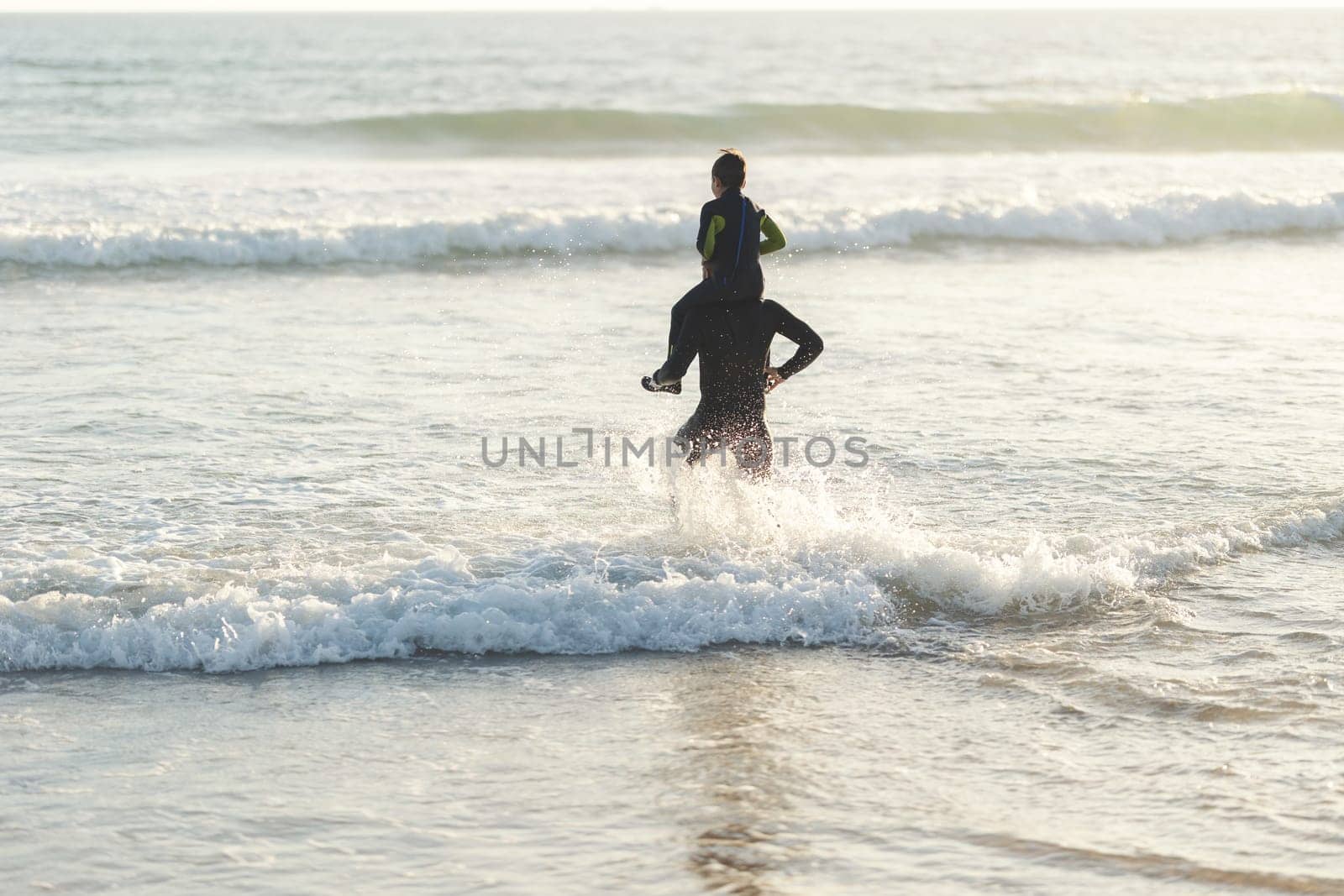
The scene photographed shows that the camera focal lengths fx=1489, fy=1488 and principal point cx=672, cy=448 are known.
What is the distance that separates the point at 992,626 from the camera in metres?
6.24

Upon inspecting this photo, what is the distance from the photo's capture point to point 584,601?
6.35 meters

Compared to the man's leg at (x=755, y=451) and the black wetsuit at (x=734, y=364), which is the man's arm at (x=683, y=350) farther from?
the man's leg at (x=755, y=451)

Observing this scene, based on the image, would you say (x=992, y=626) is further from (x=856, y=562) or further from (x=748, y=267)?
(x=748, y=267)

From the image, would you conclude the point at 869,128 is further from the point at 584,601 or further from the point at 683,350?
the point at 584,601

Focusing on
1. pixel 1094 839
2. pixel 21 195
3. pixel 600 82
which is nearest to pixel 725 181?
pixel 1094 839

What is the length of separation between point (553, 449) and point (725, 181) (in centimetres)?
317

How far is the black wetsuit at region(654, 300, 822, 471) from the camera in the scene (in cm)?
662

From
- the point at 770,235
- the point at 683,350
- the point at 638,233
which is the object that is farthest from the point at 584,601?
the point at 638,233

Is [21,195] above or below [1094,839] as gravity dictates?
above

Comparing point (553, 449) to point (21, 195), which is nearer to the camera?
point (553, 449)

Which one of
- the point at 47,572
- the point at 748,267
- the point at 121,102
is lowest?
the point at 47,572

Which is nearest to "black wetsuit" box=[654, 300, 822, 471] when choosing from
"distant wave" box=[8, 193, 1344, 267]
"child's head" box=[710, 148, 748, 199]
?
"child's head" box=[710, 148, 748, 199]

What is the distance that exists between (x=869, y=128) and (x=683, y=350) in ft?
86.5

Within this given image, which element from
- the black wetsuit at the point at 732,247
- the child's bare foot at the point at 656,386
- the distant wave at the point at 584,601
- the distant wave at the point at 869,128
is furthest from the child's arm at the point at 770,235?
the distant wave at the point at 869,128
